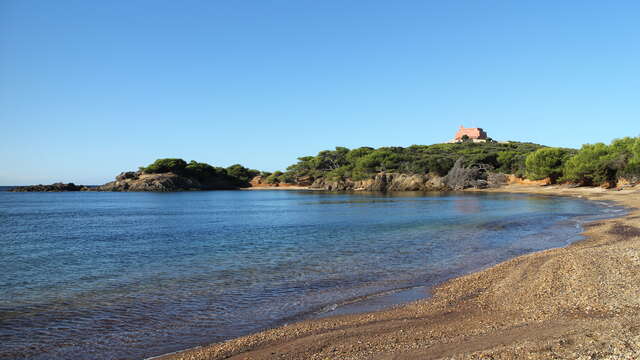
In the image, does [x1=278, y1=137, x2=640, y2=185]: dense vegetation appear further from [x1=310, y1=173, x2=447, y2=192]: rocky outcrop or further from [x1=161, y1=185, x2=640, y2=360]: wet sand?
[x1=161, y1=185, x2=640, y2=360]: wet sand

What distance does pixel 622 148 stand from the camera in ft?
248

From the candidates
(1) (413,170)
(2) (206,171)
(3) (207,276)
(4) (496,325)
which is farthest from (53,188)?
(4) (496,325)

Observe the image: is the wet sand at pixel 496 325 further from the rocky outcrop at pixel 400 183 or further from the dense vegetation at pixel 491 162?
the rocky outcrop at pixel 400 183

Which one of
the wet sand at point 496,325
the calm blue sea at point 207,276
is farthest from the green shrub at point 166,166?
the wet sand at point 496,325

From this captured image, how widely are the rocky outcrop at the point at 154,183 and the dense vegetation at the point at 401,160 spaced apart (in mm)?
35347

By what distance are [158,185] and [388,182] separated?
75.4 m

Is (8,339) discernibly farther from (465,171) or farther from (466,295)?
(465,171)

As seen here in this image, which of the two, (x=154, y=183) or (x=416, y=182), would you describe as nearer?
(x=416, y=182)

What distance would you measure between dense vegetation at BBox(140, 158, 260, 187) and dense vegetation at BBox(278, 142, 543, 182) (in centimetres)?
2746

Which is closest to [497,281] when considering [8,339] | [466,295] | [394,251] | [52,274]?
[466,295]

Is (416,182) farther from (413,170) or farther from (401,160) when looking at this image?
(401,160)

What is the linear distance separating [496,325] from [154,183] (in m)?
147

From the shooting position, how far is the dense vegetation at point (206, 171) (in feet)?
496

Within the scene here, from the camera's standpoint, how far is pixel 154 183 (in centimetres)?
14525
